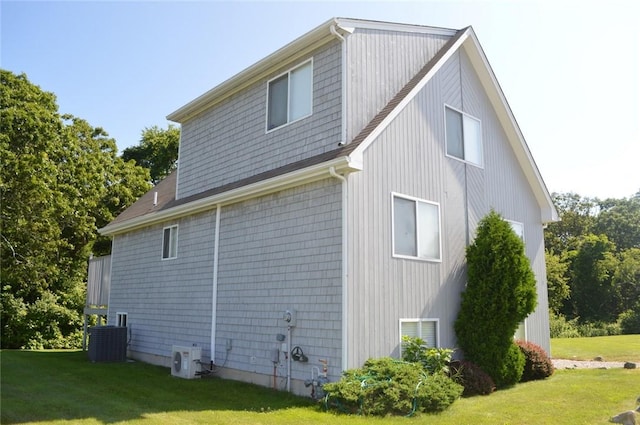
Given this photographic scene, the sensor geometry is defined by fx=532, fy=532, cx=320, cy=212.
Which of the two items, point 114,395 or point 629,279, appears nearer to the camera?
point 114,395

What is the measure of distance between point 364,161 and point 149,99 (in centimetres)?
968

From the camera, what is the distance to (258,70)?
40.8 feet

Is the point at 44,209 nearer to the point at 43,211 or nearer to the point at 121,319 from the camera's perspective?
the point at 43,211

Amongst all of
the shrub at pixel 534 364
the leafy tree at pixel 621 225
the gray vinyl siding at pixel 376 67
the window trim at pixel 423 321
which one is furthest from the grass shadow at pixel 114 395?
the leafy tree at pixel 621 225

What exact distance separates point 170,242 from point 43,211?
9319mm

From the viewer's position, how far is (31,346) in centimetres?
2211

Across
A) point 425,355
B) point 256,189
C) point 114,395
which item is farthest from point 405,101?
point 114,395

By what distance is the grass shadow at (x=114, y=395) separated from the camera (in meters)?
8.05

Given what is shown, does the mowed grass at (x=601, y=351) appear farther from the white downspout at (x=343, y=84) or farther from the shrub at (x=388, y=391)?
the white downspout at (x=343, y=84)

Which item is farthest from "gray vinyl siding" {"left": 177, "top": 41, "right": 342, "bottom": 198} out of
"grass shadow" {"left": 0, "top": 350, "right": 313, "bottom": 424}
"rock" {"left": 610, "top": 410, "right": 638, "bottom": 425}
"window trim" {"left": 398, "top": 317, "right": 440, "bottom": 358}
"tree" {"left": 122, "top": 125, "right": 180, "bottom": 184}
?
"tree" {"left": 122, "top": 125, "right": 180, "bottom": 184}

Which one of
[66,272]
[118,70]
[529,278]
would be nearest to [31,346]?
[66,272]

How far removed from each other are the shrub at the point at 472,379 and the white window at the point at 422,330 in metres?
0.65

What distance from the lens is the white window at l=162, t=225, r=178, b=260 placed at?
47.6 ft

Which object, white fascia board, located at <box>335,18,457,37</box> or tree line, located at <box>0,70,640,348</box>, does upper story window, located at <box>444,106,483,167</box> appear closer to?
white fascia board, located at <box>335,18,457,37</box>
